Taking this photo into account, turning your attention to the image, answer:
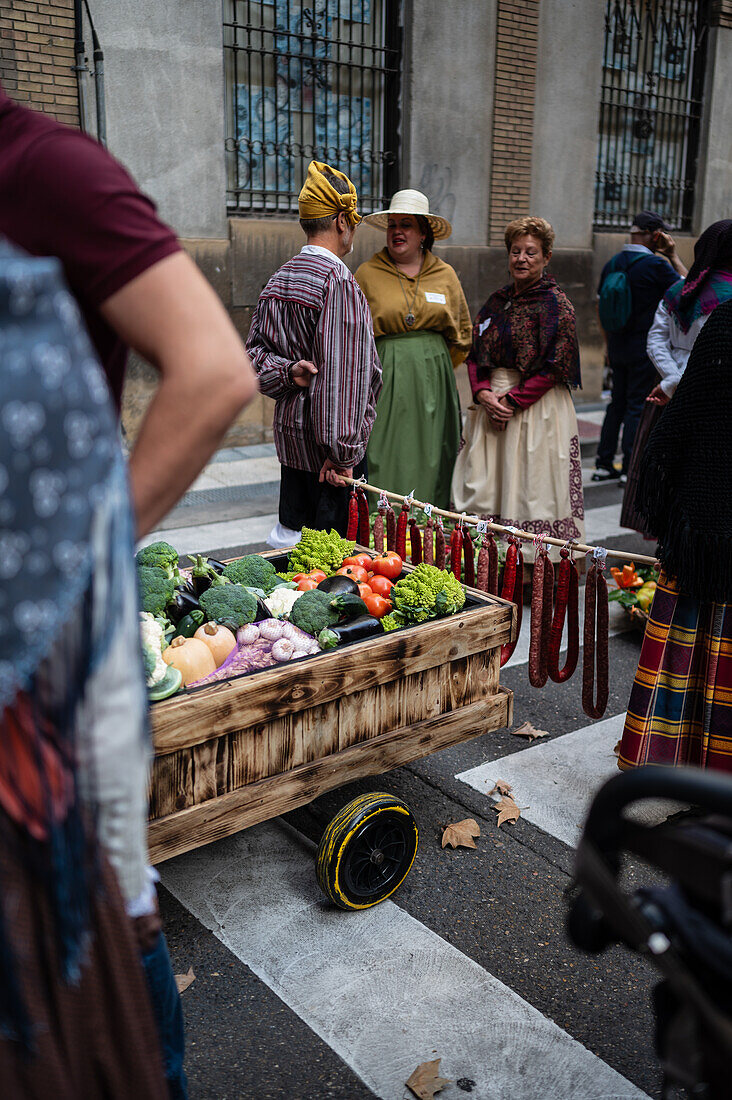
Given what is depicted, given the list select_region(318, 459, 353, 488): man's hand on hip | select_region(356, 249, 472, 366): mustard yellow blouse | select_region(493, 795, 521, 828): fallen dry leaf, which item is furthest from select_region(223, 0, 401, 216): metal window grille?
select_region(493, 795, 521, 828): fallen dry leaf

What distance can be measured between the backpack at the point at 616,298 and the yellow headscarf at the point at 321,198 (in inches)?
163

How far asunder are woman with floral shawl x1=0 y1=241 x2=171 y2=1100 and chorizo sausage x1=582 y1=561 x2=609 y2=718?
244 centimetres

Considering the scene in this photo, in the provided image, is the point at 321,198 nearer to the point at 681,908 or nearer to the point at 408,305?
the point at 408,305

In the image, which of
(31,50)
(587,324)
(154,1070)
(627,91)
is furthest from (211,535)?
(627,91)

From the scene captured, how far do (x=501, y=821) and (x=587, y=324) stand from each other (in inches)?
399

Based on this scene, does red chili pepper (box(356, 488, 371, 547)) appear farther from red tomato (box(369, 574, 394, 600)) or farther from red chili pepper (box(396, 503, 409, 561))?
red tomato (box(369, 574, 394, 600))

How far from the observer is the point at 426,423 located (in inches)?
228

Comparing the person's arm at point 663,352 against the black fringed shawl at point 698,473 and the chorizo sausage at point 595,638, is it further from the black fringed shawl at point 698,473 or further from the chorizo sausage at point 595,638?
the black fringed shawl at point 698,473

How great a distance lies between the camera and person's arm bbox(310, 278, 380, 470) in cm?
414

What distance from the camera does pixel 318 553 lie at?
3557 mm

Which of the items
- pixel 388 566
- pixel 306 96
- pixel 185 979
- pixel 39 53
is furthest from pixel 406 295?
pixel 306 96

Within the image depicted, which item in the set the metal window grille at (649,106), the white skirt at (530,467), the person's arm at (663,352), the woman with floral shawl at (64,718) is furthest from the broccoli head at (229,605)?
the metal window grille at (649,106)

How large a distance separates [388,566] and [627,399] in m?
5.41

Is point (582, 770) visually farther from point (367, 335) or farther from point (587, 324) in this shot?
point (587, 324)
